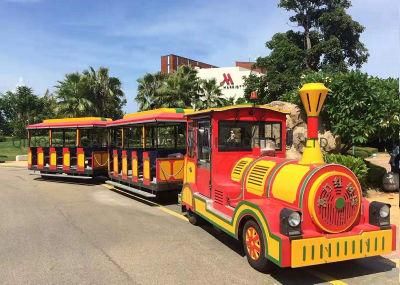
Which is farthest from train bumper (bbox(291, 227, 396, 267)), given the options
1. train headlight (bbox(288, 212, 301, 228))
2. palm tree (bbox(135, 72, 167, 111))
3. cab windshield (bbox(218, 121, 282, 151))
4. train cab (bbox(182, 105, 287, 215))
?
palm tree (bbox(135, 72, 167, 111))

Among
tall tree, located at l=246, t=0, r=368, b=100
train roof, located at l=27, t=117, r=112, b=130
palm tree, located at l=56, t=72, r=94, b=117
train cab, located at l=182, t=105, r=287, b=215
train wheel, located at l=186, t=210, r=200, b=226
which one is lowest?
train wheel, located at l=186, t=210, r=200, b=226

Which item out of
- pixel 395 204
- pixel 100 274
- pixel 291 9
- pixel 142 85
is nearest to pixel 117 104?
pixel 142 85

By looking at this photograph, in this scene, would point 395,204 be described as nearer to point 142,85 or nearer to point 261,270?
point 261,270

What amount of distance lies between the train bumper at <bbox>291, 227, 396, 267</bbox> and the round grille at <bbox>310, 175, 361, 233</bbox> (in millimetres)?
212

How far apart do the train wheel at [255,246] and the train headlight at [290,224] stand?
1.62ft

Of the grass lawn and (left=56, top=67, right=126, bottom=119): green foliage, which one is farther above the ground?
(left=56, top=67, right=126, bottom=119): green foliage

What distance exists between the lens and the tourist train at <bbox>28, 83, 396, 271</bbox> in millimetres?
5270

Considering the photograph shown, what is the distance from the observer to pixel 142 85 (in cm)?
2962

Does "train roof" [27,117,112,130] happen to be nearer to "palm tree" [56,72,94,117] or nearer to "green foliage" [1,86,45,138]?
"palm tree" [56,72,94,117]

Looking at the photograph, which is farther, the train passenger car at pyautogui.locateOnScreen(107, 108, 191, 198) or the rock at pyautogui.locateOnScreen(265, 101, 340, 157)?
the rock at pyautogui.locateOnScreen(265, 101, 340, 157)

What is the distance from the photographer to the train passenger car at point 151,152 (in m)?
11.4

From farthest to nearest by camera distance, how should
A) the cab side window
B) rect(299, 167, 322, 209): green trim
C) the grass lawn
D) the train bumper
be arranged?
1. the grass lawn
2. the cab side window
3. rect(299, 167, 322, 209): green trim
4. the train bumper

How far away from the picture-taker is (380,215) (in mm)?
5641

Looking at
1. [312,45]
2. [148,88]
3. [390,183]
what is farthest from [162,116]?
[312,45]
